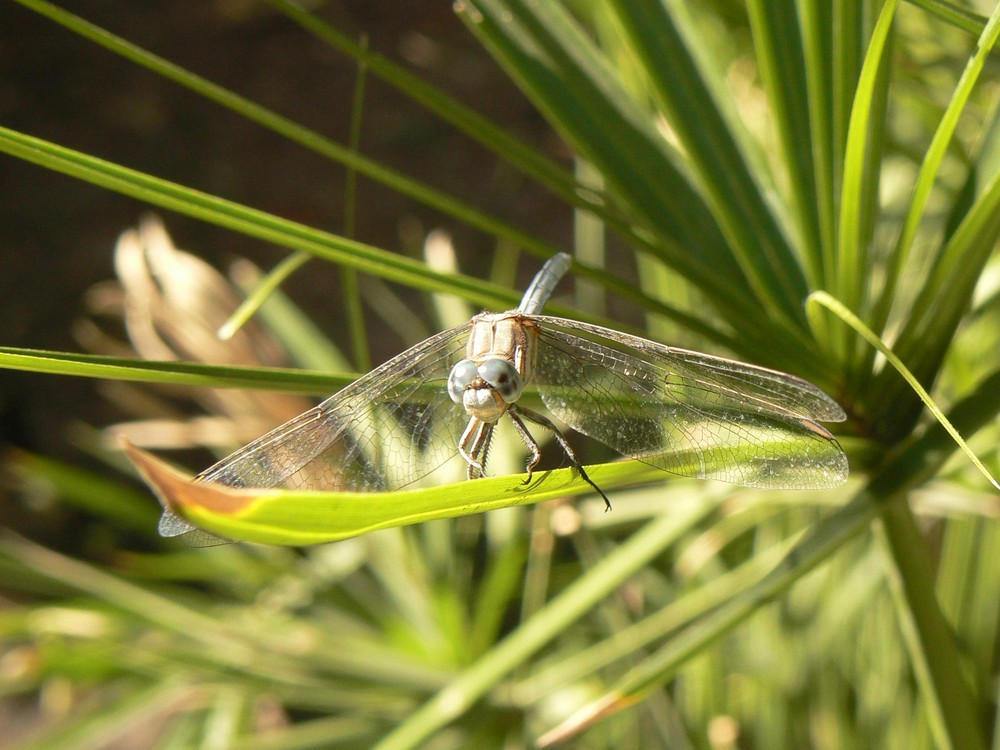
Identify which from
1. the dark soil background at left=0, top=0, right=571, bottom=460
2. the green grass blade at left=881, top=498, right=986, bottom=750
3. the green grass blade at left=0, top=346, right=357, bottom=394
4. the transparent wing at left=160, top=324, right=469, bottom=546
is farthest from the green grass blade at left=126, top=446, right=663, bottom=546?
the dark soil background at left=0, top=0, right=571, bottom=460

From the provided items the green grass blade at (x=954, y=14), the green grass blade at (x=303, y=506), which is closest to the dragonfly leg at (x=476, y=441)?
the green grass blade at (x=303, y=506)

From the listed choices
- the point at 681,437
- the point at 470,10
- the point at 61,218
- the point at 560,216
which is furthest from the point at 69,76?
the point at 681,437

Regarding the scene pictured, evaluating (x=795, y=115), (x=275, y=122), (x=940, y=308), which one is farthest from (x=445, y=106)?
(x=940, y=308)

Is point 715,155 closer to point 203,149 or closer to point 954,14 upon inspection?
point 954,14

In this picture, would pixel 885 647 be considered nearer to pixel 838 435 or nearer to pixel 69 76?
pixel 838 435

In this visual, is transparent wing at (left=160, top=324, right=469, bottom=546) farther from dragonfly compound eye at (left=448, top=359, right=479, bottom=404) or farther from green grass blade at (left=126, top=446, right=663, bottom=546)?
green grass blade at (left=126, top=446, right=663, bottom=546)
